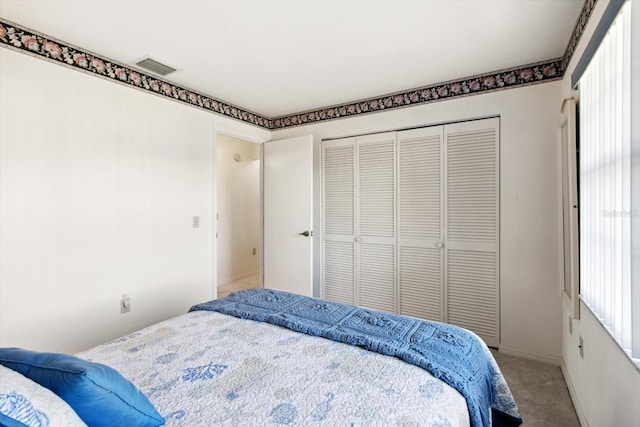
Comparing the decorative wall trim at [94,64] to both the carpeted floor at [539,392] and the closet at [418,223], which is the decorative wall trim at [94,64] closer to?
the closet at [418,223]

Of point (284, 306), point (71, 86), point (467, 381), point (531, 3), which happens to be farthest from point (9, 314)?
point (531, 3)

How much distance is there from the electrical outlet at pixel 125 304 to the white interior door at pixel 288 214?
1.64 meters

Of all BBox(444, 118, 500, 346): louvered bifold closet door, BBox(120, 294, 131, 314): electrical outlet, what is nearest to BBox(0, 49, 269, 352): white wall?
BBox(120, 294, 131, 314): electrical outlet

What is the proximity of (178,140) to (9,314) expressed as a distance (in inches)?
69.6

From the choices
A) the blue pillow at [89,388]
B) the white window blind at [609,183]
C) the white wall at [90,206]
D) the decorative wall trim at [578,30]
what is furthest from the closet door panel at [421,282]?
the blue pillow at [89,388]

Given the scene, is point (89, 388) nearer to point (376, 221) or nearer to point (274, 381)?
point (274, 381)

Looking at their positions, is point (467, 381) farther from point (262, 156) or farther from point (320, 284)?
point (262, 156)

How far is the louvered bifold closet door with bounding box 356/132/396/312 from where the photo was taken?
10.6 feet

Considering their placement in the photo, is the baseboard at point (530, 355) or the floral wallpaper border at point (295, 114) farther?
the baseboard at point (530, 355)

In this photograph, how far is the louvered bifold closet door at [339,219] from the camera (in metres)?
3.50

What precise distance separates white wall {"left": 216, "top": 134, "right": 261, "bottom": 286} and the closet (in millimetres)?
1841

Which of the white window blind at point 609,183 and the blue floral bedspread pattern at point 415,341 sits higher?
the white window blind at point 609,183

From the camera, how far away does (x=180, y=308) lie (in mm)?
2949

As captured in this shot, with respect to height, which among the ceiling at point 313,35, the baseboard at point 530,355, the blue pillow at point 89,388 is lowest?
the baseboard at point 530,355
